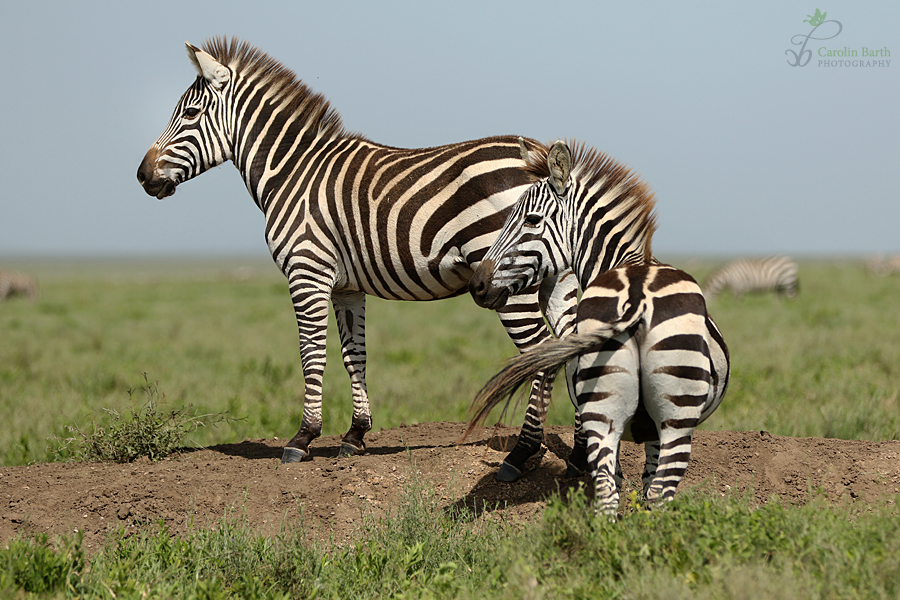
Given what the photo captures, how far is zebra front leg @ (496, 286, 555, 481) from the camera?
5.28 metres

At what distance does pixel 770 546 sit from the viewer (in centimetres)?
332

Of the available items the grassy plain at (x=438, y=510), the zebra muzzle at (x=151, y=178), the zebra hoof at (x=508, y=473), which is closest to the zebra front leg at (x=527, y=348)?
the zebra hoof at (x=508, y=473)

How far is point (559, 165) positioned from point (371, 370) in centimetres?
861

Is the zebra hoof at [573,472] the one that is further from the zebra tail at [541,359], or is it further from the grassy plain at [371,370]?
the grassy plain at [371,370]

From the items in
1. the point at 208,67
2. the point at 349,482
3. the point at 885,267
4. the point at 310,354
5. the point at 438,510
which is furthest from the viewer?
the point at 885,267

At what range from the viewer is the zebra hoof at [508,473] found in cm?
532

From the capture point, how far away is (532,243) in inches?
166

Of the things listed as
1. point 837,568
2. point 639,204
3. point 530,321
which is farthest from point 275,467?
point 837,568

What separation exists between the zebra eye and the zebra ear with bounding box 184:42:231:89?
3.49m

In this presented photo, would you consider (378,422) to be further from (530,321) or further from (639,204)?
(639,204)

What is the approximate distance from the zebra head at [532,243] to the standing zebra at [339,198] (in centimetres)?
90

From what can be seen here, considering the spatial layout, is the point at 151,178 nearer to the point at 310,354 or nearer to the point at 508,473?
the point at 310,354

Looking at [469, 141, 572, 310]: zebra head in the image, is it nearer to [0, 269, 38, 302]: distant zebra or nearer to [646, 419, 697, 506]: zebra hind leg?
[646, 419, 697, 506]: zebra hind leg

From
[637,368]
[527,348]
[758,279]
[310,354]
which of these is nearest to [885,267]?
[758,279]
